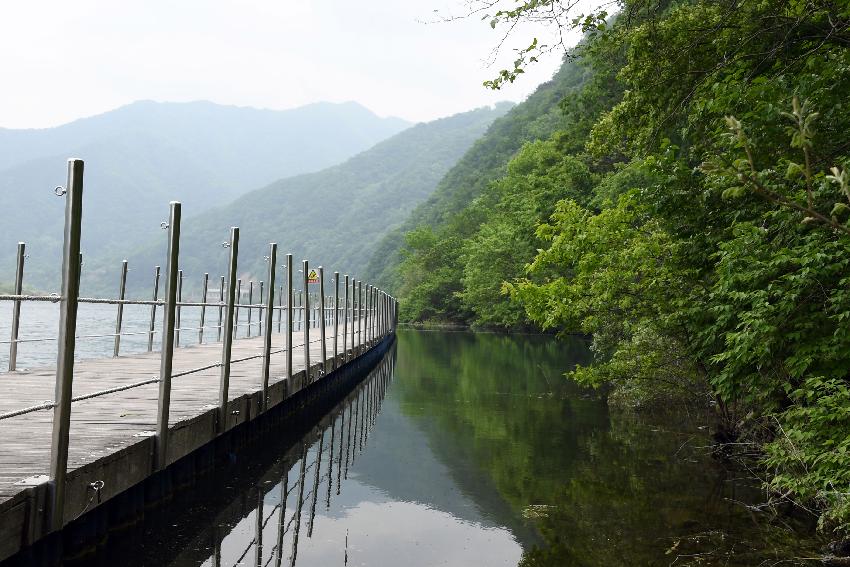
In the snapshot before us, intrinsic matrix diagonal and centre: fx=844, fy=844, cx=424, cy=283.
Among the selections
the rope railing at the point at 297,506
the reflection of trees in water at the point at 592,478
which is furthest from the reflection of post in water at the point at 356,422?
the reflection of trees in water at the point at 592,478

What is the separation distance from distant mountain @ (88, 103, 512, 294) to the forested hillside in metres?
124

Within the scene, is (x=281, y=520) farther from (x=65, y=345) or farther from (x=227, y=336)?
(x=65, y=345)

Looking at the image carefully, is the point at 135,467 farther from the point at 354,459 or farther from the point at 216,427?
the point at 354,459

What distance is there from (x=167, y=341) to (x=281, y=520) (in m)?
2.09

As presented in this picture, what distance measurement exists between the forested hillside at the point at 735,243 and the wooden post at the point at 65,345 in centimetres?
359

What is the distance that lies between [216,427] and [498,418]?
7.45m

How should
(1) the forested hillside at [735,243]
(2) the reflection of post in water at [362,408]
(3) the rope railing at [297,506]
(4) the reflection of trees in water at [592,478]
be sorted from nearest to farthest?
(1) the forested hillside at [735,243], (3) the rope railing at [297,506], (4) the reflection of trees in water at [592,478], (2) the reflection of post in water at [362,408]

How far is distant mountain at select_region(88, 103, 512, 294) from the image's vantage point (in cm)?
14774

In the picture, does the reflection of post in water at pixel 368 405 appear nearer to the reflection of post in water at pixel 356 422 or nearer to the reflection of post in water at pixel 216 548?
the reflection of post in water at pixel 356 422

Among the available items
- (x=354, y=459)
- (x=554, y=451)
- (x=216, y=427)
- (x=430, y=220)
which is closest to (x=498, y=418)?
(x=554, y=451)

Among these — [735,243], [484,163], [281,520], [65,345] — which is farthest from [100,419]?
[484,163]

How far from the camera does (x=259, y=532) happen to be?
7367mm

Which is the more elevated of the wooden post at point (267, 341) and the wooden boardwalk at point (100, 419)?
the wooden post at point (267, 341)

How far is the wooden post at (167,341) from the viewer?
22.1 ft
